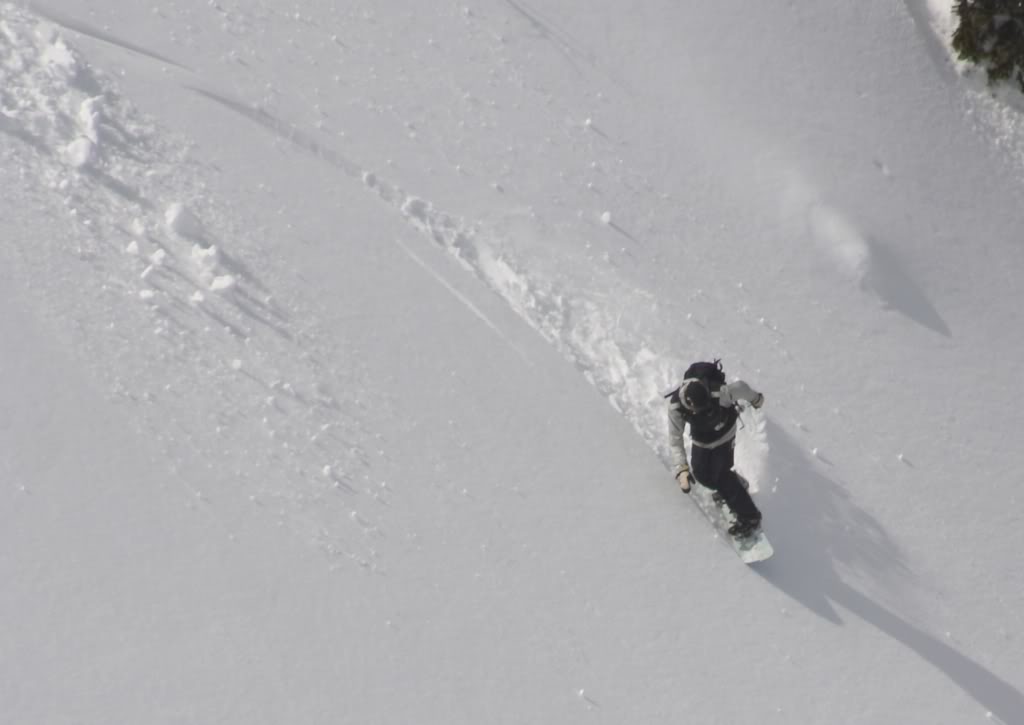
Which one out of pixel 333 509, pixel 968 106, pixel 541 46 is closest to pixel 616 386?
pixel 333 509

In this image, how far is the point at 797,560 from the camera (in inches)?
294

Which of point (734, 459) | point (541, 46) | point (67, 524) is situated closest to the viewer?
point (67, 524)

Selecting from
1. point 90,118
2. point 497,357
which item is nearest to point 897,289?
point 497,357

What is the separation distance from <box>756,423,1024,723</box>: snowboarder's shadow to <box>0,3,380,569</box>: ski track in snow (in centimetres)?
278

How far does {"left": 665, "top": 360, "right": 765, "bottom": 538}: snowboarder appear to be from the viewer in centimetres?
688

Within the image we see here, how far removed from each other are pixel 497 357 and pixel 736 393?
5.46 ft

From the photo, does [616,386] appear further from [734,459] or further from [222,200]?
[222,200]

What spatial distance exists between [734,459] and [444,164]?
9.67 feet

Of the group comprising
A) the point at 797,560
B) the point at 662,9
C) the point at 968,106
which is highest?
the point at 968,106

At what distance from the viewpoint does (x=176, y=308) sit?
7.50 metres

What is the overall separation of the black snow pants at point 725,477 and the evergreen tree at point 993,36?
360cm

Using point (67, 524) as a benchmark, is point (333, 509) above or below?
above

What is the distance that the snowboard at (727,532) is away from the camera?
7.27 meters

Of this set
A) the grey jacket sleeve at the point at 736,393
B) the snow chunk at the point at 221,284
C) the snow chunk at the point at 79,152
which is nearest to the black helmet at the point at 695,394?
the grey jacket sleeve at the point at 736,393
